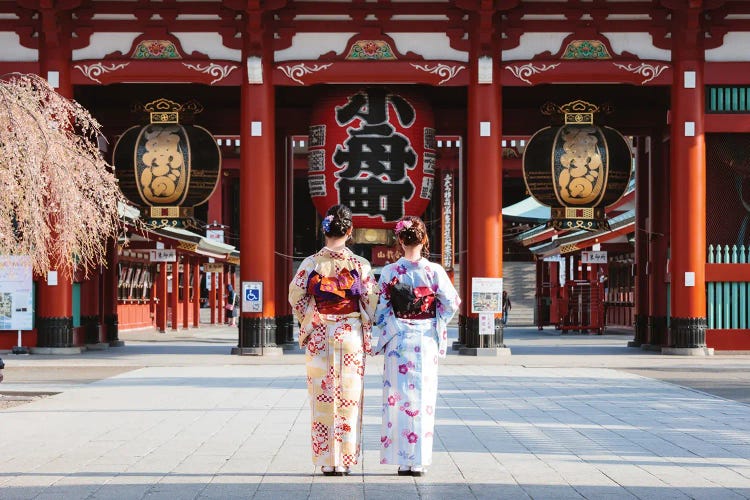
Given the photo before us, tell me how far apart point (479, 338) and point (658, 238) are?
6.30 m

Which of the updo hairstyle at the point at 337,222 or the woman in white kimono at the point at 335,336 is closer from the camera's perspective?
the woman in white kimono at the point at 335,336

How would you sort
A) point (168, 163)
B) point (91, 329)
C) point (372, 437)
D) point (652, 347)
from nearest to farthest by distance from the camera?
point (372, 437) → point (168, 163) → point (652, 347) → point (91, 329)

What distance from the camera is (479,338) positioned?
25.5 metres

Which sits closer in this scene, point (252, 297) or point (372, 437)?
point (372, 437)

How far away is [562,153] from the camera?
86.4ft

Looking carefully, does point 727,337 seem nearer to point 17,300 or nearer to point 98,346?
point 98,346

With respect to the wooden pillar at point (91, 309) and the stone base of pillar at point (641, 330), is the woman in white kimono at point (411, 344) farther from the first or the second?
the stone base of pillar at point (641, 330)

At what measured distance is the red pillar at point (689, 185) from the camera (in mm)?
25797

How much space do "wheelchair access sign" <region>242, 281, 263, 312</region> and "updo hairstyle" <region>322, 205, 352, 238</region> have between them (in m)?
15.9

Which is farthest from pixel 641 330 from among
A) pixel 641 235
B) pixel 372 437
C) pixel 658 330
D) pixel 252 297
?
pixel 372 437

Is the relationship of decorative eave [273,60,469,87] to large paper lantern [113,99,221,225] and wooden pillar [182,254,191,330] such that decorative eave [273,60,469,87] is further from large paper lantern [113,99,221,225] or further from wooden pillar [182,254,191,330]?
wooden pillar [182,254,191,330]

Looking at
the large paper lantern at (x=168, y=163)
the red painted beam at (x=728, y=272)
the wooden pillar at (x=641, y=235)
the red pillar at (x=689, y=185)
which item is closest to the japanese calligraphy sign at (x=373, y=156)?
the large paper lantern at (x=168, y=163)

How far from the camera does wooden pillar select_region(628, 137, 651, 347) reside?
29875 mm

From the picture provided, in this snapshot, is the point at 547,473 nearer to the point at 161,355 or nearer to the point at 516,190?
the point at 161,355
